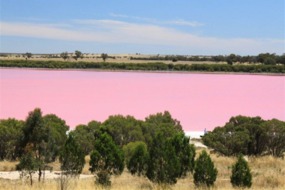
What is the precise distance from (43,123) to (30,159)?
3.21 m

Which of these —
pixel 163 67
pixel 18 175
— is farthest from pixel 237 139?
pixel 163 67

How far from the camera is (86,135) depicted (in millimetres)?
11844

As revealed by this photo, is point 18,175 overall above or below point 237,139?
below

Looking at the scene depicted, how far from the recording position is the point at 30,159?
7.59 meters

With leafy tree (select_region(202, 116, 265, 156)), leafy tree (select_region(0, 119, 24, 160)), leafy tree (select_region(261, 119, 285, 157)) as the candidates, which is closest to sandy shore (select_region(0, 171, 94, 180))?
leafy tree (select_region(0, 119, 24, 160))

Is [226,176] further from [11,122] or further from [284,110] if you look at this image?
[284,110]

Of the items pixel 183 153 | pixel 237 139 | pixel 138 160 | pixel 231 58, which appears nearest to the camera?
pixel 183 153

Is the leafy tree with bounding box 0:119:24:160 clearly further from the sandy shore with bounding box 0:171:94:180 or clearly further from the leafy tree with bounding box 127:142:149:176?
the leafy tree with bounding box 127:142:149:176

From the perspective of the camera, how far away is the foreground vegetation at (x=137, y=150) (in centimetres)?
731

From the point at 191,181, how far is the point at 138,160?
1208 millimetres

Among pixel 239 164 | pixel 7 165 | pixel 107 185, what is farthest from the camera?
pixel 7 165

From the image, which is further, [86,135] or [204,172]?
[86,135]

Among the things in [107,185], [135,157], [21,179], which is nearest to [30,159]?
[21,179]

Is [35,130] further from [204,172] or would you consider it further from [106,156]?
[204,172]
